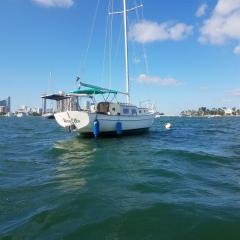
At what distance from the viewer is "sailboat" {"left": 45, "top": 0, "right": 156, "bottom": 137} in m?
31.5

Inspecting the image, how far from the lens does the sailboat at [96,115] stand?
3145 cm

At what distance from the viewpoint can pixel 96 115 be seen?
3139cm

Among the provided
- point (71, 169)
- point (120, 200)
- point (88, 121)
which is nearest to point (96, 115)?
point (88, 121)

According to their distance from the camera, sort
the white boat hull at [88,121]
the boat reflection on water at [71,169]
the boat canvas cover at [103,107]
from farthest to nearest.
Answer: the boat canvas cover at [103,107] → the white boat hull at [88,121] → the boat reflection on water at [71,169]

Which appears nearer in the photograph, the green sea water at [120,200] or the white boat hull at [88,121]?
the green sea water at [120,200]

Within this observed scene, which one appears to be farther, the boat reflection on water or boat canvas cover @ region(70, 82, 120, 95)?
boat canvas cover @ region(70, 82, 120, 95)

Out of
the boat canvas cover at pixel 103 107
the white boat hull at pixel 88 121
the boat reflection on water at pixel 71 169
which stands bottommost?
the boat reflection on water at pixel 71 169

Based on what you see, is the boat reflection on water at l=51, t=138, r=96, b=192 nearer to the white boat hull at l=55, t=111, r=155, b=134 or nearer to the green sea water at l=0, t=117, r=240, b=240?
the green sea water at l=0, t=117, r=240, b=240

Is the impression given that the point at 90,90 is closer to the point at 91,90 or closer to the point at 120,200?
the point at 91,90

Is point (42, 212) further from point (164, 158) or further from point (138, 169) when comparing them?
point (164, 158)

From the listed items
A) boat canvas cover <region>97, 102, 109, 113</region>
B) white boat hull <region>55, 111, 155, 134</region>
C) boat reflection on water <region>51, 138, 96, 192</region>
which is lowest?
boat reflection on water <region>51, 138, 96, 192</region>

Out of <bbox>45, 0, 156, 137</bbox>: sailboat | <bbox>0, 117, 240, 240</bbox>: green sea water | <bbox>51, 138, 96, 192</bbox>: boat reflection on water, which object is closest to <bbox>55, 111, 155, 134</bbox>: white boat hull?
<bbox>45, 0, 156, 137</bbox>: sailboat

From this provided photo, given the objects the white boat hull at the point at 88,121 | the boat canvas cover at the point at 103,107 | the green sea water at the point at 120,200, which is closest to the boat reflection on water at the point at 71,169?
the green sea water at the point at 120,200

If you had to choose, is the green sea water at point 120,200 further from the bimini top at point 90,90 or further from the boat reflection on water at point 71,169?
the bimini top at point 90,90
